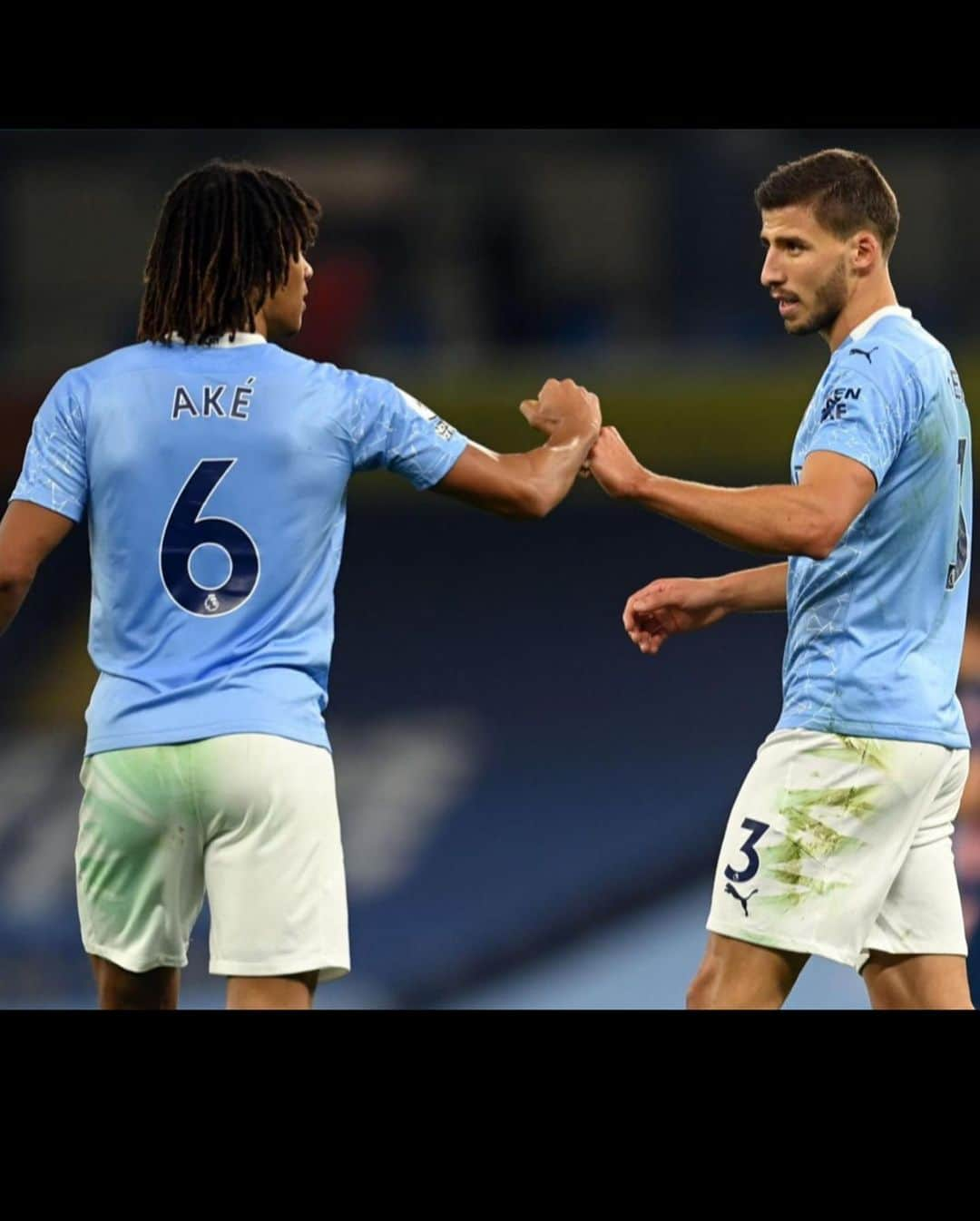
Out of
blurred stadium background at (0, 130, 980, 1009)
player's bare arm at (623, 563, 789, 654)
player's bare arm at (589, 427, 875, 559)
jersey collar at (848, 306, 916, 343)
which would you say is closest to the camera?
player's bare arm at (589, 427, 875, 559)

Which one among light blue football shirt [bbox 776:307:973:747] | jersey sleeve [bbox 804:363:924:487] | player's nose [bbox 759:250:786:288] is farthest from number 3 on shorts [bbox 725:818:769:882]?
player's nose [bbox 759:250:786:288]

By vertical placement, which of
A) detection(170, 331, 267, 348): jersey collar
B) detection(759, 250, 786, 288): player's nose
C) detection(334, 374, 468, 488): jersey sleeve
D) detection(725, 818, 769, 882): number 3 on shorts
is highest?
detection(759, 250, 786, 288): player's nose

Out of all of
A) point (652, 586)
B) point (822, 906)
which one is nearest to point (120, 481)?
point (652, 586)

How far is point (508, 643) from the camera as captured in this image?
7773 mm

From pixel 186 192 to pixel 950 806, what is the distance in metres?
Result: 1.90

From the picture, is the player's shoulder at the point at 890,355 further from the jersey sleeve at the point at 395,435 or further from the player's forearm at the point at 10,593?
the player's forearm at the point at 10,593

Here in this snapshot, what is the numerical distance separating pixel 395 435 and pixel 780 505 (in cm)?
73

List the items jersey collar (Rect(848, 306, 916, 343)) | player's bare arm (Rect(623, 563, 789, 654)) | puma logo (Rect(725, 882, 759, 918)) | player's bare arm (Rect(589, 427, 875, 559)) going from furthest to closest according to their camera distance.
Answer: player's bare arm (Rect(623, 563, 789, 654))
jersey collar (Rect(848, 306, 916, 343))
puma logo (Rect(725, 882, 759, 918))
player's bare arm (Rect(589, 427, 875, 559))

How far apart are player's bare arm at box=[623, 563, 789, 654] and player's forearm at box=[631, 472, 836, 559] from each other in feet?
1.42

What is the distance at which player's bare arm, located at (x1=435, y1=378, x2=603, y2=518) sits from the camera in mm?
4328

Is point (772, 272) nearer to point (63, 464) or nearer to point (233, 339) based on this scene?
point (233, 339)

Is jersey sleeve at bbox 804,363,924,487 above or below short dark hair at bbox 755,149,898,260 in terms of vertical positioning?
below

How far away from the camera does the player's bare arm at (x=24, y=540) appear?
4203mm

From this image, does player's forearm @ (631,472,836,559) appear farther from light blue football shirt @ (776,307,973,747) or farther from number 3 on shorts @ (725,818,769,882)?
number 3 on shorts @ (725,818,769,882)
